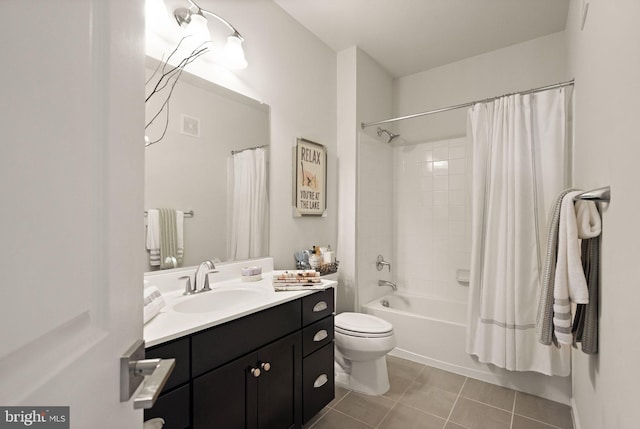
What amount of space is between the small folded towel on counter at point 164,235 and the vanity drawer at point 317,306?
2.32ft

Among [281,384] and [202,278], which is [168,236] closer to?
[202,278]

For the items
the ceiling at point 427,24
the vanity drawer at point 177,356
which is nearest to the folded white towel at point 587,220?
the vanity drawer at point 177,356

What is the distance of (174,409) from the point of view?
1.00 metres

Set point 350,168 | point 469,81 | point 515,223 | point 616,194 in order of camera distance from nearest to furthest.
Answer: point 616,194 < point 515,223 < point 350,168 < point 469,81

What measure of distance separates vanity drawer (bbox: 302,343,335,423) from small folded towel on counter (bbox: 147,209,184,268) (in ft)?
2.93

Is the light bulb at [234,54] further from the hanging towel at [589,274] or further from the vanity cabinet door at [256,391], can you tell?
the hanging towel at [589,274]

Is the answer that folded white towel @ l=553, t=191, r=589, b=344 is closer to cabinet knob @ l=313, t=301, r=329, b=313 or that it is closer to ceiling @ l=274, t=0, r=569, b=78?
cabinet knob @ l=313, t=301, r=329, b=313

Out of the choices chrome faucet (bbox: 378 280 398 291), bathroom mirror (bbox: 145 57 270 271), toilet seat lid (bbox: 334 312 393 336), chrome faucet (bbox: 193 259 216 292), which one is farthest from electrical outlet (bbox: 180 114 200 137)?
chrome faucet (bbox: 378 280 398 291)

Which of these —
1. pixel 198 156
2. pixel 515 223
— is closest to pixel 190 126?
pixel 198 156

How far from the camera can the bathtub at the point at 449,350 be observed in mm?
2029

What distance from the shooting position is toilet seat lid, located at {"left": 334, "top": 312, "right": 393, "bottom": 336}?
2001 millimetres

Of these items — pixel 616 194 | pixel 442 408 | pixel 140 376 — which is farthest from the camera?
pixel 442 408

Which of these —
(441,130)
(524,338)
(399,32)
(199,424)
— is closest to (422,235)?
(441,130)

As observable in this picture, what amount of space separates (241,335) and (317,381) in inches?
27.6
